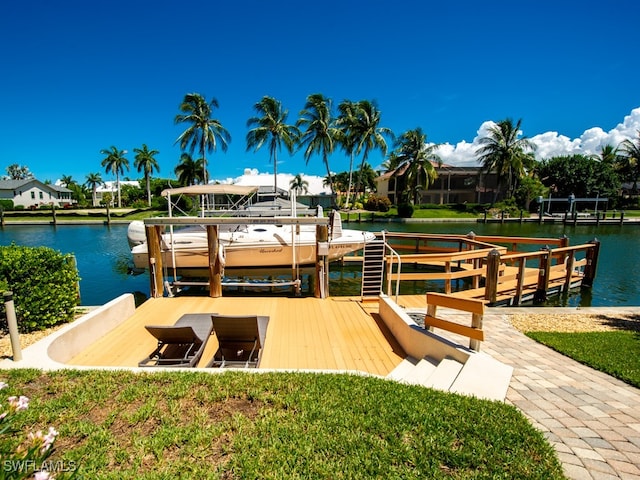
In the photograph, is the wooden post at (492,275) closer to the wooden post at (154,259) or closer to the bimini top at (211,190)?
the bimini top at (211,190)

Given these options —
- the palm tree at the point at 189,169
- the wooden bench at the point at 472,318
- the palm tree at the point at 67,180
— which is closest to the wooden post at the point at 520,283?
the wooden bench at the point at 472,318

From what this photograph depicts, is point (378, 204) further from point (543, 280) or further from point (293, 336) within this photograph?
point (293, 336)

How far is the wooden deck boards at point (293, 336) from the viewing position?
4.48 m

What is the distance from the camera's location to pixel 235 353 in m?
4.79

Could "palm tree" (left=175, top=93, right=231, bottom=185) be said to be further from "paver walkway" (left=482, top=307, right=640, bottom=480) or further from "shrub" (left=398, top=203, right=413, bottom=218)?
"paver walkway" (left=482, top=307, right=640, bottom=480)

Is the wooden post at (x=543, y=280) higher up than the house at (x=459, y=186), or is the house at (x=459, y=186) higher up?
the house at (x=459, y=186)

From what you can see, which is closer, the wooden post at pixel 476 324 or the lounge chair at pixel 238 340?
the wooden post at pixel 476 324

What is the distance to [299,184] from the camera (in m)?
53.1

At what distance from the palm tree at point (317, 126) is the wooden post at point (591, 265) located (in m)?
30.7

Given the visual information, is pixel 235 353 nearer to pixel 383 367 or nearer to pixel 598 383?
pixel 383 367

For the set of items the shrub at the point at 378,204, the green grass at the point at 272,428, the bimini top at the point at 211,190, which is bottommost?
the green grass at the point at 272,428

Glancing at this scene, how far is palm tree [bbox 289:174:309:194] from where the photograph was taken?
52.2 m

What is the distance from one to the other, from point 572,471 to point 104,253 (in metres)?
21.2

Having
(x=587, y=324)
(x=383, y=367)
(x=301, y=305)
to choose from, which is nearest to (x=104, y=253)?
(x=301, y=305)
